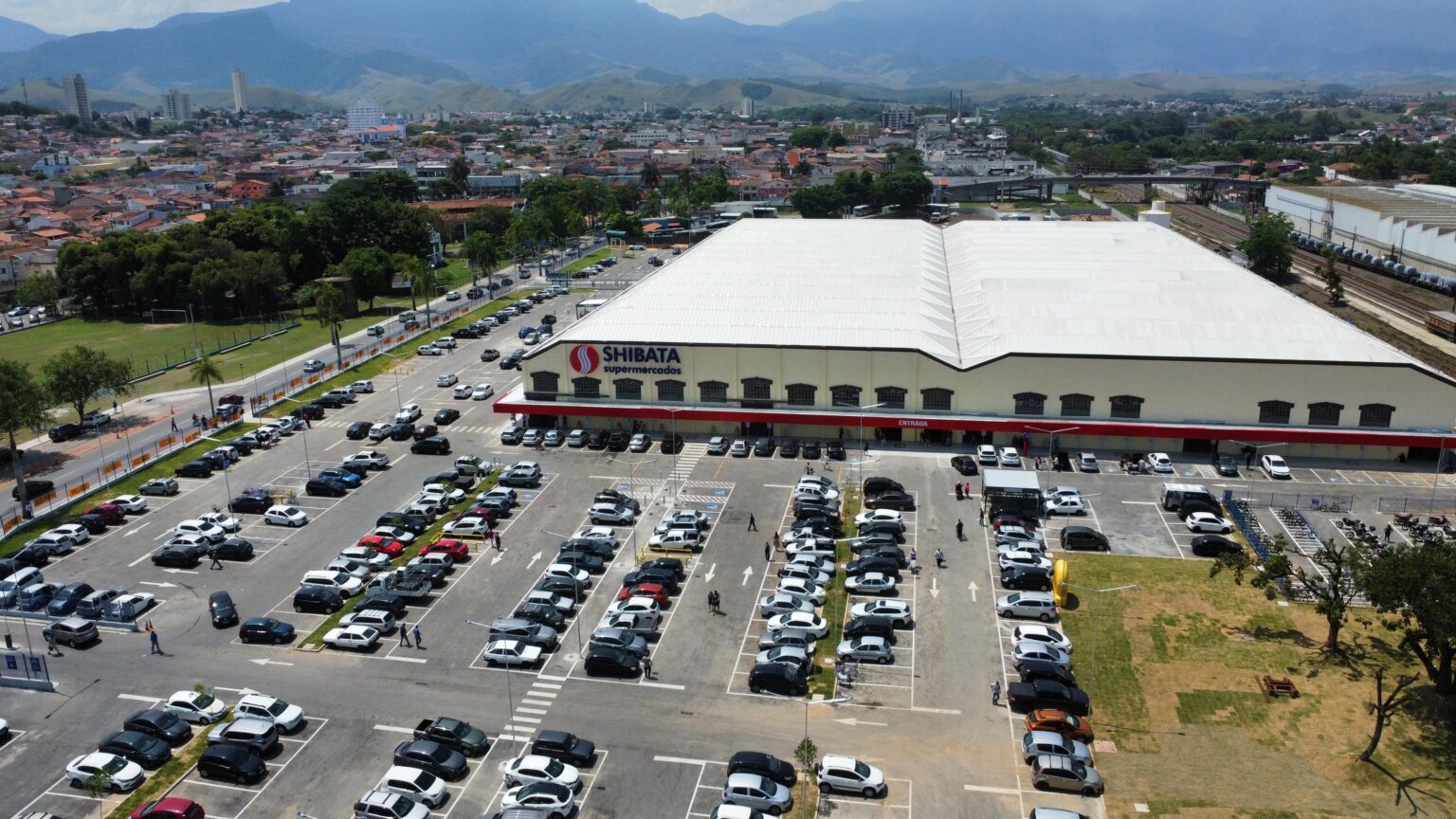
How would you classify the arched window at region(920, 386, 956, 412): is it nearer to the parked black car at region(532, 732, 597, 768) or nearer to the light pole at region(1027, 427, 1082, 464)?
the light pole at region(1027, 427, 1082, 464)

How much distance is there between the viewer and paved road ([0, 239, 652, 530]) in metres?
59.2

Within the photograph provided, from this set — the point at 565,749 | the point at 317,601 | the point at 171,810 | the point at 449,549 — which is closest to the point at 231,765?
the point at 171,810

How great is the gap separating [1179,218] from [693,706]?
154318mm

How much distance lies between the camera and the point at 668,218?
170 m

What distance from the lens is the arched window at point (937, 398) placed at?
5988cm

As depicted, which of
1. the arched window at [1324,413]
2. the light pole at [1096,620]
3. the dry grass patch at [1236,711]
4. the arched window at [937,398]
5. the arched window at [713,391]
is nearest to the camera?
the dry grass patch at [1236,711]

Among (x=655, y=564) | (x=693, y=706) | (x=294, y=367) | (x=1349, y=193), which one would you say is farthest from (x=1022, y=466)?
(x=1349, y=193)

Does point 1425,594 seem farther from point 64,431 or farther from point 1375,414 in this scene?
point 64,431

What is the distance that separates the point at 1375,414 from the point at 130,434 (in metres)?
75.8

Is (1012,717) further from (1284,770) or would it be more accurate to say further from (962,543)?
(962,543)

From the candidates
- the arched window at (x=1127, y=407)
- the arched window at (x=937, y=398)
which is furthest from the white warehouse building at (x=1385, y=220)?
the arched window at (x=937, y=398)

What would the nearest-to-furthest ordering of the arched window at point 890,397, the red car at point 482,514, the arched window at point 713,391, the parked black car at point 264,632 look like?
the parked black car at point 264,632 → the red car at point 482,514 → the arched window at point 890,397 → the arched window at point 713,391

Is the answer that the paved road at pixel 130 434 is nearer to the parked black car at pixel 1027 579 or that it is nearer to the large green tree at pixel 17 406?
the large green tree at pixel 17 406

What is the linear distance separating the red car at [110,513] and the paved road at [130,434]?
3.82 m
